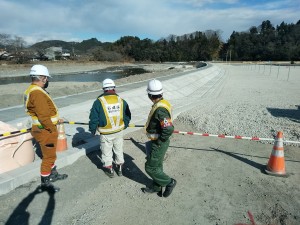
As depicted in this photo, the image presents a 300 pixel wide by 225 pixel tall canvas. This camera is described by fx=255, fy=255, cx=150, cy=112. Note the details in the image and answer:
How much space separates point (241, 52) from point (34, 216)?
9746 cm

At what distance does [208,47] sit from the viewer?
102 meters

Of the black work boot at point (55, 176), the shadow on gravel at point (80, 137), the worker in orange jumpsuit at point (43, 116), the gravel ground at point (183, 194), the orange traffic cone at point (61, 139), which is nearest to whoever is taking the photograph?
the gravel ground at point (183, 194)

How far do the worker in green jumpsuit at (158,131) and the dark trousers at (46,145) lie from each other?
1.66 m

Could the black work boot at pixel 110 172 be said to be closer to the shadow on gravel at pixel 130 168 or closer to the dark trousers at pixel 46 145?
the shadow on gravel at pixel 130 168

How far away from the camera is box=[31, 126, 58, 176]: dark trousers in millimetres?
4242

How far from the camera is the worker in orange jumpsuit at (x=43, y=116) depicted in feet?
13.2

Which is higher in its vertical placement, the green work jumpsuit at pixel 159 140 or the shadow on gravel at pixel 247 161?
the green work jumpsuit at pixel 159 140

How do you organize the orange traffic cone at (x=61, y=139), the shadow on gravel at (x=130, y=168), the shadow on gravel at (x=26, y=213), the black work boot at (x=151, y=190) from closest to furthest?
the shadow on gravel at (x=26, y=213) → the black work boot at (x=151, y=190) → the shadow on gravel at (x=130, y=168) → the orange traffic cone at (x=61, y=139)

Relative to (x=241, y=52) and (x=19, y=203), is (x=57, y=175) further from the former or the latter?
(x=241, y=52)

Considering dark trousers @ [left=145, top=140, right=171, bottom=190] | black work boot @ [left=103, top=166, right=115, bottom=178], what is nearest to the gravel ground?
black work boot @ [left=103, top=166, right=115, bottom=178]

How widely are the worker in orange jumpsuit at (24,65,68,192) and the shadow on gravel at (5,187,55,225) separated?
0.29 metres

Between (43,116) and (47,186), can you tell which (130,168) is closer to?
(47,186)

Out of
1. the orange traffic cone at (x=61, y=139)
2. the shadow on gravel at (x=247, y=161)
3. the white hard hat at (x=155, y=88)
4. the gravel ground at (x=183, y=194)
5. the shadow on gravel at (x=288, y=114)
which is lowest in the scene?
the shadow on gravel at (x=288, y=114)

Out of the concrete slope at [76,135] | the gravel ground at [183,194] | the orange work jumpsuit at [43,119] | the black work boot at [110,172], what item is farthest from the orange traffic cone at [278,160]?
the orange work jumpsuit at [43,119]
